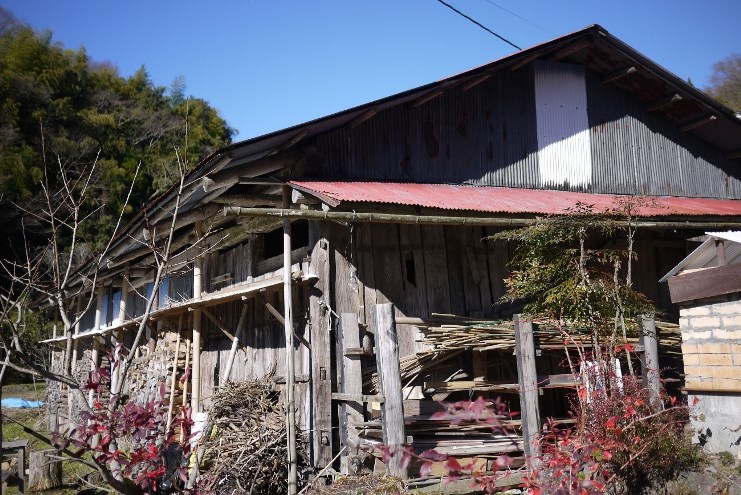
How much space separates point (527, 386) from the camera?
800cm

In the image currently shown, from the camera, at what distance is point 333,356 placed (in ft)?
31.9

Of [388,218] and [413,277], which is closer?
[388,218]

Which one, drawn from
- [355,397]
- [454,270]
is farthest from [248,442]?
[454,270]

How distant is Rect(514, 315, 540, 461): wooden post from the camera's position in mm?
7859

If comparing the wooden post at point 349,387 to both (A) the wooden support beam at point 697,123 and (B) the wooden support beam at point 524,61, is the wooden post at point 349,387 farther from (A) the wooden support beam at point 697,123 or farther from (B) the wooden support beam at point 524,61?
(A) the wooden support beam at point 697,123

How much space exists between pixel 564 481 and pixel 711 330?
13.6ft

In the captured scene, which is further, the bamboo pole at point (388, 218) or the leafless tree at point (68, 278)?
the bamboo pole at point (388, 218)

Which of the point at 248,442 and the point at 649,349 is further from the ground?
the point at 649,349

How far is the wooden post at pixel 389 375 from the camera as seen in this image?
777 centimetres

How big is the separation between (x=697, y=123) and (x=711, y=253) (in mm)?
6601

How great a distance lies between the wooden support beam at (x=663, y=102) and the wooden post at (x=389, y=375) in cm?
911

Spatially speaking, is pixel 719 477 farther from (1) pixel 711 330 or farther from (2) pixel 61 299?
(2) pixel 61 299

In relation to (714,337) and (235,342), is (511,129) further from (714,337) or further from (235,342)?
(235,342)

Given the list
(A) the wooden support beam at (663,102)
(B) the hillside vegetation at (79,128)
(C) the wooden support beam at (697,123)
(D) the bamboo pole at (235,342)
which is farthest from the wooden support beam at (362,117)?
(B) the hillside vegetation at (79,128)
